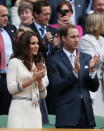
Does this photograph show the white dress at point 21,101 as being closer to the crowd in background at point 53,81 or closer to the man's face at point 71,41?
the crowd in background at point 53,81

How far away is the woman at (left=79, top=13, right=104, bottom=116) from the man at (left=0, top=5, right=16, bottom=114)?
1.10 m

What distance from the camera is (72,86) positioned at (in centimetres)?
801

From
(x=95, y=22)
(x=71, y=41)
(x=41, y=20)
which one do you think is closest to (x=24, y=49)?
(x=71, y=41)

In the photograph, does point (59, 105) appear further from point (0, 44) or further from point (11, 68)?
point (0, 44)

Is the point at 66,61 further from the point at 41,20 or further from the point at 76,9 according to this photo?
the point at 76,9

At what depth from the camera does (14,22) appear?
1128 cm

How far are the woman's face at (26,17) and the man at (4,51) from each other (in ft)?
1.95

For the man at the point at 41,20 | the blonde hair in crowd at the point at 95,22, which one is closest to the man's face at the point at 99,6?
the man at the point at 41,20

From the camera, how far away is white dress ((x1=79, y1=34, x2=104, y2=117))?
32.1 feet

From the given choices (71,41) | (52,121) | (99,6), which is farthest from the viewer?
(99,6)

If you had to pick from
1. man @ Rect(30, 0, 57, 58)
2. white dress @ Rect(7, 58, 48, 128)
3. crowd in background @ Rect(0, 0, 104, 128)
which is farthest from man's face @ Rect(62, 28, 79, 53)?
man @ Rect(30, 0, 57, 58)

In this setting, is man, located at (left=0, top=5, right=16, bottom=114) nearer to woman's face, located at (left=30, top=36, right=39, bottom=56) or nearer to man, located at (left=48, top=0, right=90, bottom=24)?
man, located at (left=48, top=0, right=90, bottom=24)

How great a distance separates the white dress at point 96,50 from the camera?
9773 millimetres

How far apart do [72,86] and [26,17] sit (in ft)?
9.59
